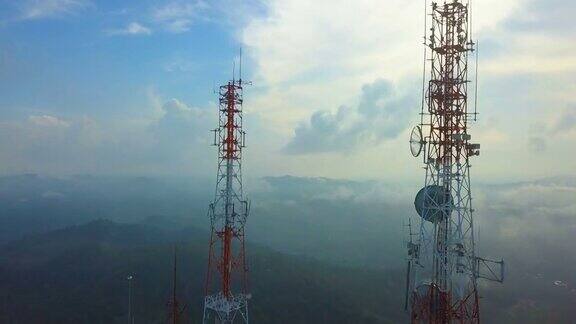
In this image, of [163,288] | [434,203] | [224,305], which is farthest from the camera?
[163,288]

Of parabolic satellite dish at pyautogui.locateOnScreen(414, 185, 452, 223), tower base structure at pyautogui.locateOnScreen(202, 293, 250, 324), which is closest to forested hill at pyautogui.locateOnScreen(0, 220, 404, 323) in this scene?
tower base structure at pyautogui.locateOnScreen(202, 293, 250, 324)

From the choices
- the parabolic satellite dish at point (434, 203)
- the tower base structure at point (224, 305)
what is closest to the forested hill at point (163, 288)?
the tower base structure at point (224, 305)

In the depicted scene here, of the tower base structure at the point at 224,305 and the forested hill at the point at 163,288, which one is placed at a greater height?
the tower base structure at the point at 224,305

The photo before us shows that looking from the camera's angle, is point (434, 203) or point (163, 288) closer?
point (434, 203)

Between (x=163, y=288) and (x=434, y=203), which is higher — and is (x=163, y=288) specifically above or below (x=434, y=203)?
below

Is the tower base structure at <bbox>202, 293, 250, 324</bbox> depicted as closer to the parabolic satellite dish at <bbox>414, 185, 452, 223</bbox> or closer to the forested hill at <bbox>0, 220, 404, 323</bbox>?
the parabolic satellite dish at <bbox>414, 185, 452, 223</bbox>

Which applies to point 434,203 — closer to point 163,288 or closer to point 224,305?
point 224,305

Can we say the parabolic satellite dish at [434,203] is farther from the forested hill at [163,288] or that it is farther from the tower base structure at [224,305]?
the forested hill at [163,288]

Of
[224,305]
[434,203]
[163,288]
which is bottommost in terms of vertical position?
[163,288]

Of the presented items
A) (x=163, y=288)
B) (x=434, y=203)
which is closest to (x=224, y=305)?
(x=434, y=203)

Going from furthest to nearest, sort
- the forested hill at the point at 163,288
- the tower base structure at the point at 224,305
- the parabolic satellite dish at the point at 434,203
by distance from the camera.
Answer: the forested hill at the point at 163,288
the tower base structure at the point at 224,305
the parabolic satellite dish at the point at 434,203
